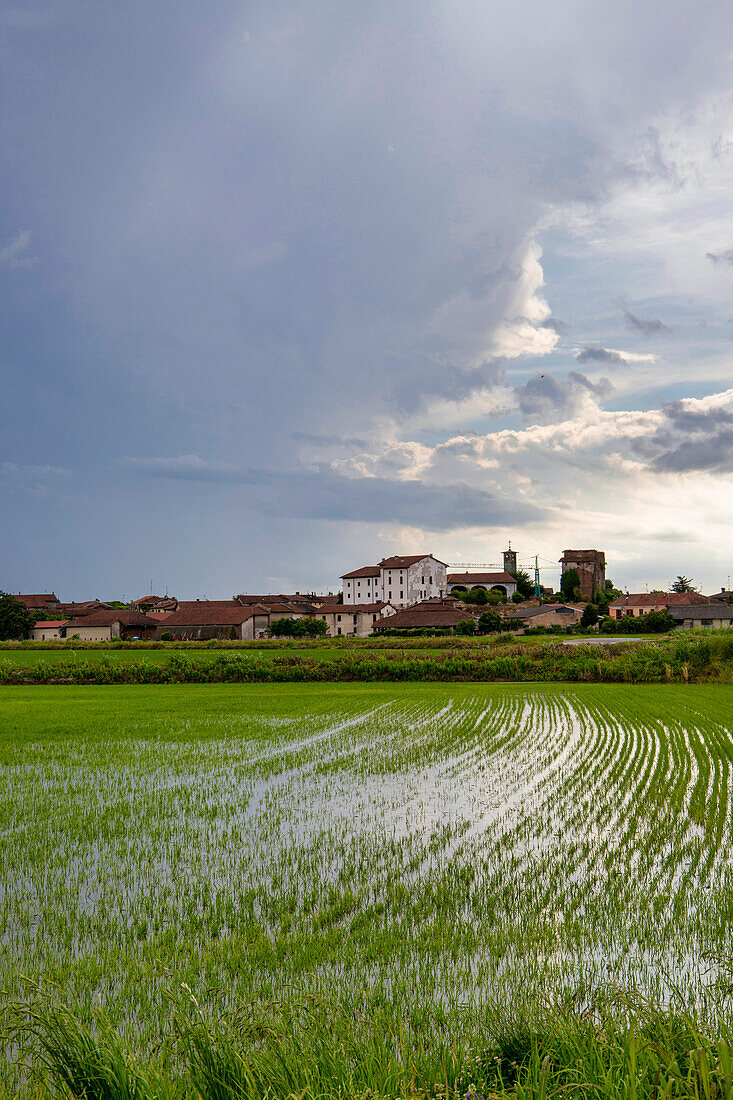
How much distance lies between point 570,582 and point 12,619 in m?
81.7

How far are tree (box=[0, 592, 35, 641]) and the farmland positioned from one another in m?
61.6

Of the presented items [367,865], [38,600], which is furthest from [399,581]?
[367,865]

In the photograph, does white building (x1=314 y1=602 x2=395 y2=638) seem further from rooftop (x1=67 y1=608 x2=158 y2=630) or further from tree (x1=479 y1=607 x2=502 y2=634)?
rooftop (x1=67 y1=608 x2=158 y2=630)

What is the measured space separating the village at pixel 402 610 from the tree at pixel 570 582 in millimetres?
165

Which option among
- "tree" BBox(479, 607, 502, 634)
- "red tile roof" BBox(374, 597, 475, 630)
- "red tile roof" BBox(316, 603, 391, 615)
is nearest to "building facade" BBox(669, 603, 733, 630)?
"tree" BBox(479, 607, 502, 634)

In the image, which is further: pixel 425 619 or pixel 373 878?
pixel 425 619

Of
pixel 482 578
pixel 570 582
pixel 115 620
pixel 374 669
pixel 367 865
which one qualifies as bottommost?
pixel 374 669

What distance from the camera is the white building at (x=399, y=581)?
104m

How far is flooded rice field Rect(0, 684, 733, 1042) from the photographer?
5203 mm

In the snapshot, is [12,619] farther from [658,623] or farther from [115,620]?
[658,623]

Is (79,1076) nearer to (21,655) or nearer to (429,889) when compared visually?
(429,889)

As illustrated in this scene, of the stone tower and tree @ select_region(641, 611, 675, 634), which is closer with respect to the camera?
tree @ select_region(641, 611, 675, 634)

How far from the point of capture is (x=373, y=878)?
7340 mm

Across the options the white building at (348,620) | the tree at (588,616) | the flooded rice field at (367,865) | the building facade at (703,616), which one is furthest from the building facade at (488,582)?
the flooded rice field at (367,865)
